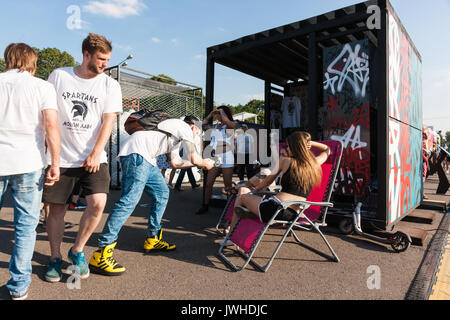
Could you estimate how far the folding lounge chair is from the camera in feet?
9.89

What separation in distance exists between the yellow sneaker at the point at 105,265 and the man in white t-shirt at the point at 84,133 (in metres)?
0.11

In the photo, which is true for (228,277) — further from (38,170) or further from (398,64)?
(398,64)

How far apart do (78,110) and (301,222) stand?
2494mm

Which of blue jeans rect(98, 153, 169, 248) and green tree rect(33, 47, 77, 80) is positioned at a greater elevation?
green tree rect(33, 47, 77, 80)

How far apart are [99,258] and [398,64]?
4.90 meters

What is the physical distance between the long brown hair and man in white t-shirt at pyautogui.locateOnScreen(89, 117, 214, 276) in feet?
3.03

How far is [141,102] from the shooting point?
9.98 m

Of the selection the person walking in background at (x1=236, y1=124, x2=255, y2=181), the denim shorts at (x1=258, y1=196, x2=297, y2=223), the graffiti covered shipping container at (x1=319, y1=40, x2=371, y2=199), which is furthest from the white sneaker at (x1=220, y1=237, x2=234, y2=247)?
the person walking in background at (x1=236, y1=124, x2=255, y2=181)

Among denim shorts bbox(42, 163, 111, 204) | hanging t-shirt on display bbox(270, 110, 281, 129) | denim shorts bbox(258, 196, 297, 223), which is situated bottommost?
denim shorts bbox(258, 196, 297, 223)

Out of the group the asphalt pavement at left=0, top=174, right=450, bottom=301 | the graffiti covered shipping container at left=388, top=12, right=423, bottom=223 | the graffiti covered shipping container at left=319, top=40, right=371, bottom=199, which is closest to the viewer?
the asphalt pavement at left=0, top=174, right=450, bottom=301

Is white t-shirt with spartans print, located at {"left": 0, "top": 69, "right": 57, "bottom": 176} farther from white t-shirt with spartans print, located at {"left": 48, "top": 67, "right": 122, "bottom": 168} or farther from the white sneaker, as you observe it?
the white sneaker

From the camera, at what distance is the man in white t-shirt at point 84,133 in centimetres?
253

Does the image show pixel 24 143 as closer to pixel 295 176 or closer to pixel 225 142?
pixel 295 176
